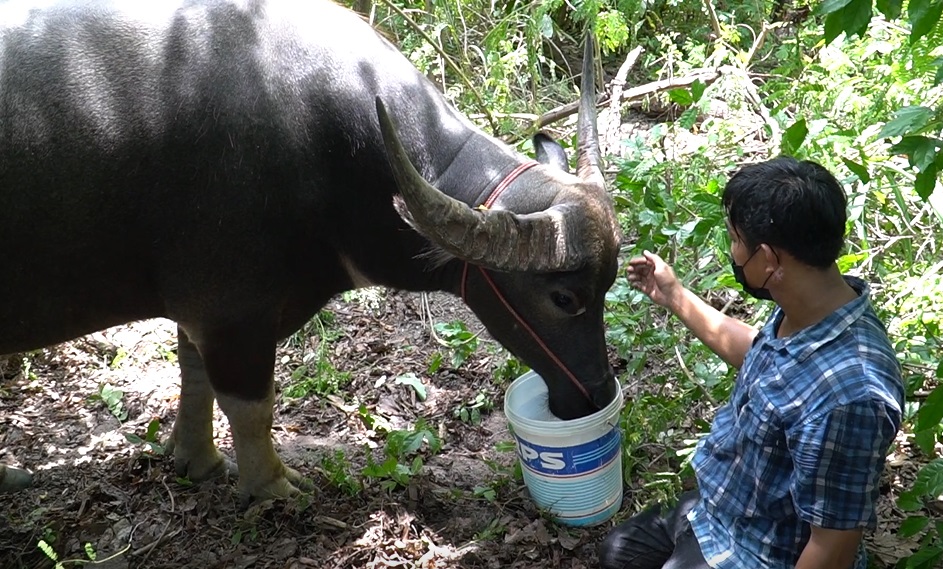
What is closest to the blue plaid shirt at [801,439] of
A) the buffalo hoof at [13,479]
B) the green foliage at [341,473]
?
the green foliage at [341,473]

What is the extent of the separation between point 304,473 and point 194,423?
0.58m

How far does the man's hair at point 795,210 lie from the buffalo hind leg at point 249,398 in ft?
6.77

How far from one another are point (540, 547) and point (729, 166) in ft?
7.11

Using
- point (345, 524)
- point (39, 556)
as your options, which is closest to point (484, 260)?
point (345, 524)

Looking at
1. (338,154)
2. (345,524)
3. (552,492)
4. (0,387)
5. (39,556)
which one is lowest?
(0,387)

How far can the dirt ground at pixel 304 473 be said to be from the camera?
3.91 m

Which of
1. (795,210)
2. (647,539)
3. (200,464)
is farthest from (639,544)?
(200,464)

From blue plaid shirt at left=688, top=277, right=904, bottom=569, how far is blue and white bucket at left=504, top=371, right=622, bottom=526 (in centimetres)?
79

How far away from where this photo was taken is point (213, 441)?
14.8 feet

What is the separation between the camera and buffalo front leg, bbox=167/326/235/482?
171 inches

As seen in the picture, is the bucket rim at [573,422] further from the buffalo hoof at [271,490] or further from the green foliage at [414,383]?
the green foliage at [414,383]

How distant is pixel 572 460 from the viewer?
12.3ft

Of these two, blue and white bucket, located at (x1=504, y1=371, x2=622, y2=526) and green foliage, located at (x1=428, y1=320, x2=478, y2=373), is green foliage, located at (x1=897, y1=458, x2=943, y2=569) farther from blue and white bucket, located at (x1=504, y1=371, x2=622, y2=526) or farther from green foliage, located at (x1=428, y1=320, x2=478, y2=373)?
green foliage, located at (x1=428, y1=320, x2=478, y2=373)

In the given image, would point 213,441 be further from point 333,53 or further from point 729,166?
point 729,166
